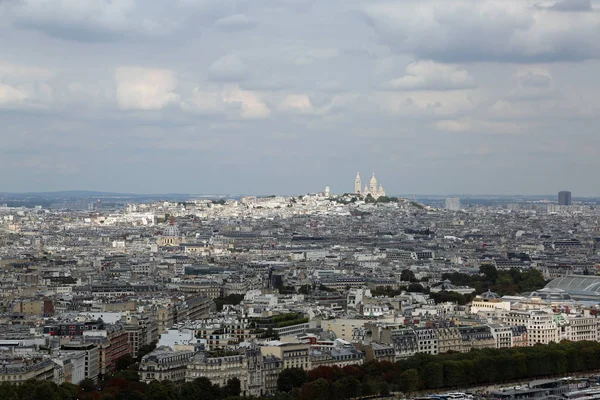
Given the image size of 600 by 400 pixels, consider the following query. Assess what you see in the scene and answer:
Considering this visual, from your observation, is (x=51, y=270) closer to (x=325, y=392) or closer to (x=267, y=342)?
(x=267, y=342)

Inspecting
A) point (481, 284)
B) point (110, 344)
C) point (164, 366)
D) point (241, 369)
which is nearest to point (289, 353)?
point (241, 369)

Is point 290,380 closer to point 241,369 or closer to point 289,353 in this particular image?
point 241,369

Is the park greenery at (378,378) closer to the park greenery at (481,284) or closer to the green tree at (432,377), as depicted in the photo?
the green tree at (432,377)

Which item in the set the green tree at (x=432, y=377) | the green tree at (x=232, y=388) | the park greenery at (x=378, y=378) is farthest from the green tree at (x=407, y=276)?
the green tree at (x=232, y=388)

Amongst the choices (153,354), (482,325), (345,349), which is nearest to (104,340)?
(153,354)

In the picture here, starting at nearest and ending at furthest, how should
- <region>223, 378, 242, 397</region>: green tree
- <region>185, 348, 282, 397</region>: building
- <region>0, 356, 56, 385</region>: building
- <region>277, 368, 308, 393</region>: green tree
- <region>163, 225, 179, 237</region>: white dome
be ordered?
1. <region>0, 356, 56, 385</region>: building
2. <region>223, 378, 242, 397</region>: green tree
3. <region>185, 348, 282, 397</region>: building
4. <region>277, 368, 308, 393</region>: green tree
5. <region>163, 225, 179, 237</region>: white dome

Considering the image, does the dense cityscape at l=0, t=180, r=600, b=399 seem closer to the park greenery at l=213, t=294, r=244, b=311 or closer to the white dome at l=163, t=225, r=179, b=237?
the park greenery at l=213, t=294, r=244, b=311

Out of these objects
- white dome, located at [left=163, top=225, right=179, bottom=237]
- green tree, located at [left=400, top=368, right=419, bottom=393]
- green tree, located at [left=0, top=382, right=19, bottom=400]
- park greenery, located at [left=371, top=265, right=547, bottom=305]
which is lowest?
green tree, located at [left=400, top=368, right=419, bottom=393]

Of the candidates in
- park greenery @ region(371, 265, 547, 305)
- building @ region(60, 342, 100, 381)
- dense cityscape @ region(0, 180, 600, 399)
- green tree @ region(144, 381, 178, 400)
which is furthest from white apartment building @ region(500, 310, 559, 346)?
green tree @ region(144, 381, 178, 400)
